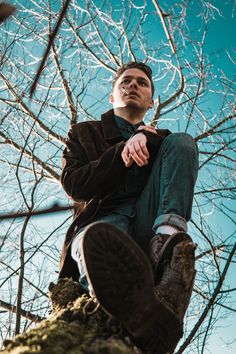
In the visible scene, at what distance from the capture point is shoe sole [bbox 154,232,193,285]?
1.77 meters

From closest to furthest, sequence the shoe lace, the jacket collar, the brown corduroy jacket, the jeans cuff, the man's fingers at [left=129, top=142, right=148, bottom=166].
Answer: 1. the shoe lace
2. the jeans cuff
3. the man's fingers at [left=129, top=142, right=148, bottom=166]
4. the brown corduroy jacket
5. the jacket collar

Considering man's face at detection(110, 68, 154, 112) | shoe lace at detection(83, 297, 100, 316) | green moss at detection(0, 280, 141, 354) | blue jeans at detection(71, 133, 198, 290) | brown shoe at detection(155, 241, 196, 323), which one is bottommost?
green moss at detection(0, 280, 141, 354)

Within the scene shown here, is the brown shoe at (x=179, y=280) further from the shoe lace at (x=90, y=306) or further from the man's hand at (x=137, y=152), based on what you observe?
the man's hand at (x=137, y=152)

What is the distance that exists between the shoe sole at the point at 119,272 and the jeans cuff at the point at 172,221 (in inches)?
22.4

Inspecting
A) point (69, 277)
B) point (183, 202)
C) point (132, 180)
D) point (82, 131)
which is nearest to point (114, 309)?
point (183, 202)

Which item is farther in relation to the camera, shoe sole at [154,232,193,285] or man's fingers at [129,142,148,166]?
man's fingers at [129,142,148,166]

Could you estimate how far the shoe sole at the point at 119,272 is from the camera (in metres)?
1.38

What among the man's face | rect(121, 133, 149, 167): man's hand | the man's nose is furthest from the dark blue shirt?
the man's nose

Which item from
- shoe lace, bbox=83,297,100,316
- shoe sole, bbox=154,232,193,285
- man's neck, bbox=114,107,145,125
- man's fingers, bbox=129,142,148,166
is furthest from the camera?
man's neck, bbox=114,107,145,125

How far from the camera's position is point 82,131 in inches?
107

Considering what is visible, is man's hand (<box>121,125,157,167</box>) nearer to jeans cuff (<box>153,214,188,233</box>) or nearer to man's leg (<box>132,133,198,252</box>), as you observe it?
man's leg (<box>132,133,198,252</box>)

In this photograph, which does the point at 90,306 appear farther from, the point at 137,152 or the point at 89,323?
the point at 137,152

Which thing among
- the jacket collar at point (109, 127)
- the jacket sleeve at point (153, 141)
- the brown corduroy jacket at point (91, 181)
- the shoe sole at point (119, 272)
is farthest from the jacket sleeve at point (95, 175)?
the shoe sole at point (119, 272)

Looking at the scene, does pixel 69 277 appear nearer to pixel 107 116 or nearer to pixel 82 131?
pixel 82 131
